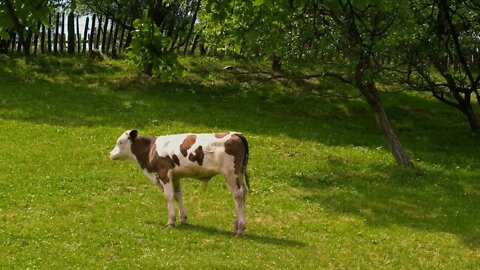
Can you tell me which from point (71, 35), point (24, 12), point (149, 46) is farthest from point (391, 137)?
point (71, 35)

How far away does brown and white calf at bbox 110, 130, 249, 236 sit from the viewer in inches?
548

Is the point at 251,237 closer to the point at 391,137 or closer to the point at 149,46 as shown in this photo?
the point at 149,46

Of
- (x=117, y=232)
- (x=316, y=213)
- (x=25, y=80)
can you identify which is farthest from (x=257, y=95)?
(x=117, y=232)

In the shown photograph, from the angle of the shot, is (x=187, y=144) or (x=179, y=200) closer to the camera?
(x=187, y=144)

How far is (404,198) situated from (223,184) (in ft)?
18.4

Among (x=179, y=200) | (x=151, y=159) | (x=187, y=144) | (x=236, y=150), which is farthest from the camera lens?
(x=179, y=200)

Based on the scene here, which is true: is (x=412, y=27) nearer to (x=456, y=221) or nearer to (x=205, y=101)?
(x=456, y=221)

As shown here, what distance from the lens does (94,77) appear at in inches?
1368

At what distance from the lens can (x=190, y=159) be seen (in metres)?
14.2

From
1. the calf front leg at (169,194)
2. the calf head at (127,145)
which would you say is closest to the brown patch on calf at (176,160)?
the calf front leg at (169,194)

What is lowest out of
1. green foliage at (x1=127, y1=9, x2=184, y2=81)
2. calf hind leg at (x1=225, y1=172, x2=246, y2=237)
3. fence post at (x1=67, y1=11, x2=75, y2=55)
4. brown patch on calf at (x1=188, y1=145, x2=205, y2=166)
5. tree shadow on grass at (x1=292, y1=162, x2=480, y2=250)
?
tree shadow on grass at (x1=292, y1=162, x2=480, y2=250)

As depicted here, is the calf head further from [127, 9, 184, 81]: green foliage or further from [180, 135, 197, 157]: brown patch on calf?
[127, 9, 184, 81]: green foliage

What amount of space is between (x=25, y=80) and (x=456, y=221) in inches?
943

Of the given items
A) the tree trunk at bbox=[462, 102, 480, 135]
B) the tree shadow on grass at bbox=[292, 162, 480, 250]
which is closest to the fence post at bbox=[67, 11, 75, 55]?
the tree shadow on grass at bbox=[292, 162, 480, 250]
